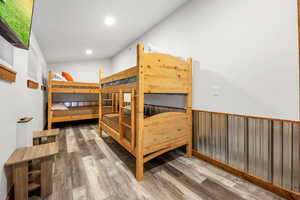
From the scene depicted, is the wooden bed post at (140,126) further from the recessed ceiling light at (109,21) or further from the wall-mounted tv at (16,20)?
the recessed ceiling light at (109,21)

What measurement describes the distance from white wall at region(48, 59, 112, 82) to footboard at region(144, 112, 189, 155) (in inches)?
183

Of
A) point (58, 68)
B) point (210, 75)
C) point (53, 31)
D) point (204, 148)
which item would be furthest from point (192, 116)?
point (58, 68)

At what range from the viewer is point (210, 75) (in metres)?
1.93

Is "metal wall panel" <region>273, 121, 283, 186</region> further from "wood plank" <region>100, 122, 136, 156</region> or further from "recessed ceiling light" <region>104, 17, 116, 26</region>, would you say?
"recessed ceiling light" <region>104, 17, 116, 26</region>

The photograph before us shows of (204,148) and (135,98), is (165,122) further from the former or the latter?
(204,148)

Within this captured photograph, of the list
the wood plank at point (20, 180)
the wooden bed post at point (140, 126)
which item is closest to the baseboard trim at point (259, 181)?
the wooden bed post at point (140, 126)

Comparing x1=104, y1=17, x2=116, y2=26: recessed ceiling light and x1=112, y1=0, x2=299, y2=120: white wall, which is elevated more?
x1=104, y1=17, x2=116, y2=26: recessed ceiling light

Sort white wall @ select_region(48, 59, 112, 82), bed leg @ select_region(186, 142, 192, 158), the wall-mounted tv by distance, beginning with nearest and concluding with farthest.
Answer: the wall-mounted tv < bed leg @ select_region(186, 142, 192, 158) < white wall @ select_region(48, 59, 112, 82)

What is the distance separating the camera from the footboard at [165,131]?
1.64 meters

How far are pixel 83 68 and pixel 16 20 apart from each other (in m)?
4.67

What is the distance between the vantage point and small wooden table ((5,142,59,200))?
3.62 ft

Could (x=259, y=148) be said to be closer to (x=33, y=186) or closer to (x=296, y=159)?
Answer: (x=296, y=159)

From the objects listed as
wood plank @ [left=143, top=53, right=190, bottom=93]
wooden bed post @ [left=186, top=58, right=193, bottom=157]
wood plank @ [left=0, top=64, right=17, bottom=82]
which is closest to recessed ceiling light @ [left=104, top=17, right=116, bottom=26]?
wood plank @ [left=143, top=53, right=190, bottom=93]

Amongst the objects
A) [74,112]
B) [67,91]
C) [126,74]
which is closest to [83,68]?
[67,91]
